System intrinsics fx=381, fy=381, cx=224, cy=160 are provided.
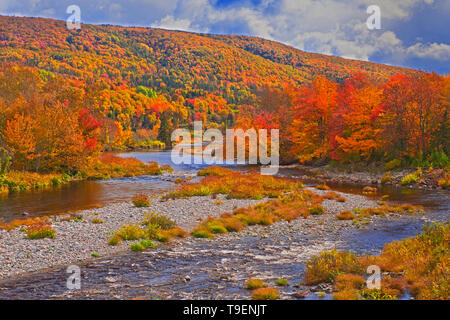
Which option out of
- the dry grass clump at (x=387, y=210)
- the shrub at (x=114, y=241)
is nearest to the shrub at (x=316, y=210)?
the dry grass clump at (x=387, y=210)

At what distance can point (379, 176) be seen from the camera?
42.8 m

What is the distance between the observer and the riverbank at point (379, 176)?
3580 centimetres

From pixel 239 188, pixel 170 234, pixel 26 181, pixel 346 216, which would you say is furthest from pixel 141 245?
pixel 26 181

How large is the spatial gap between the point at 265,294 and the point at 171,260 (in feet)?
17.0

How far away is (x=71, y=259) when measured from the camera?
1402 cm

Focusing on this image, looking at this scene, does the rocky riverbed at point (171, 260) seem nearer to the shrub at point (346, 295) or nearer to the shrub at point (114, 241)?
the shrub at point (114, 241)

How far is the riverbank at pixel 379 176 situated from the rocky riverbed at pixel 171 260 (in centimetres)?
1670

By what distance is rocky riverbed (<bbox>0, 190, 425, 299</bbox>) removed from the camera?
35.9ft

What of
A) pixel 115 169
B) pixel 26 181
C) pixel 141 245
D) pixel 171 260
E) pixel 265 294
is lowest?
pixel 171 260

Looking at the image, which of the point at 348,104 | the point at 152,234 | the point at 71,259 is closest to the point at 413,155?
the point at 348,104

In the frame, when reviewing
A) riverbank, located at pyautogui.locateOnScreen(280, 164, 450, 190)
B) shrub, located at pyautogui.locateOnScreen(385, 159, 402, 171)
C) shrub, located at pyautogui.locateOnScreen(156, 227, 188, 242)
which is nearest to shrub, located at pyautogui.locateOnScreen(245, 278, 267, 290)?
shrub, located at pyautogui.locateOnScreen(156, 227, 188, 242)

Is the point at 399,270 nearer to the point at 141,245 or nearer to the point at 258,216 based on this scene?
the point at 141,245

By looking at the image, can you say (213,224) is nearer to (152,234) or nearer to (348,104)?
(152,234)

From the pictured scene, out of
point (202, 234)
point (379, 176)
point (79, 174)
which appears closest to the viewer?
point (202, 234)
